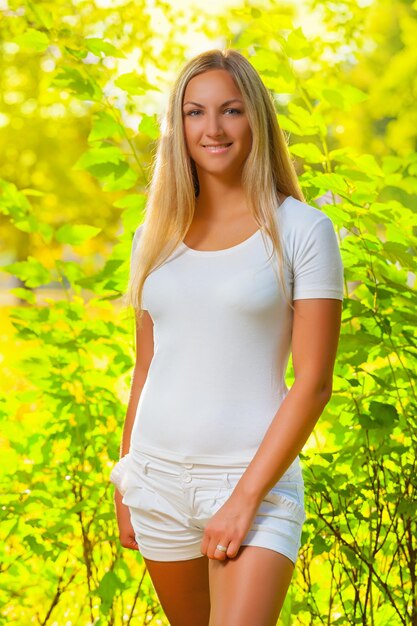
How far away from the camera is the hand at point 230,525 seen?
1.90m

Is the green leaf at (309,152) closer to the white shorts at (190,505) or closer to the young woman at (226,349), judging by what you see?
the young woman at (226,349)

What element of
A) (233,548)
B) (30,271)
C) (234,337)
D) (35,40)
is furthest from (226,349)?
(35,40)

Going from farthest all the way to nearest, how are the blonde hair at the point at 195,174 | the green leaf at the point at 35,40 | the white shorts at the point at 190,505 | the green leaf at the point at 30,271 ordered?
the green leaf at the point at 30,271, the green leaf at the point at 35,40, the blonde hair at the point at 195,174, the white shorts at the point at 190,505

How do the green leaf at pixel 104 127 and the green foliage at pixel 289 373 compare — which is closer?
the green foliage at pixel 289 373

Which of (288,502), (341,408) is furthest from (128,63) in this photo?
(288,502)

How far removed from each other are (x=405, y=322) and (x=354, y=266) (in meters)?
0.24

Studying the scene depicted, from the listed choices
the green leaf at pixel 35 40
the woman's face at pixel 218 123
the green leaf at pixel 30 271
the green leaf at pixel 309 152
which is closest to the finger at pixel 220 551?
the woman's face at pixel 218 123

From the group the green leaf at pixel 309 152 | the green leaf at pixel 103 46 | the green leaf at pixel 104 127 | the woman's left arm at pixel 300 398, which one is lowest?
the woman's left arm at pixel 300 398

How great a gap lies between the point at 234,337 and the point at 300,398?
0.70ft

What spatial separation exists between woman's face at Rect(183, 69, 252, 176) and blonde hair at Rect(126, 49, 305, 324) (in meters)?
0.02

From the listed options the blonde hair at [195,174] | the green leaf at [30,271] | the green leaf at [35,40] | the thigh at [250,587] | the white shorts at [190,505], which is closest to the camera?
the thigh at [250,587]

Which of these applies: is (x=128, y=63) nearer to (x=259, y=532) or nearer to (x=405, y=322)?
(x=405, y=322)

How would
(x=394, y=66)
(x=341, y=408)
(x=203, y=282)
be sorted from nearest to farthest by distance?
(x=203, y=282) < (x=341, y=408) < (x=394, y=66)

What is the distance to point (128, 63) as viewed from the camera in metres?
3.63
